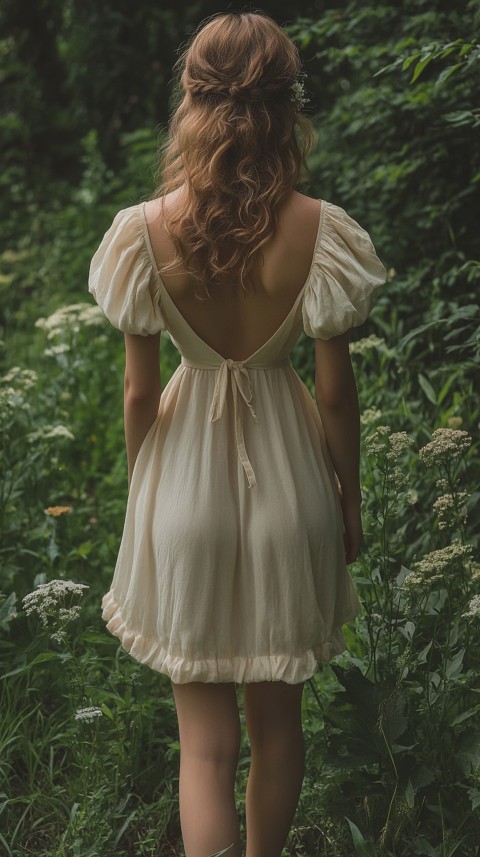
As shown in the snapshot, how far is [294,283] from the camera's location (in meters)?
2.02

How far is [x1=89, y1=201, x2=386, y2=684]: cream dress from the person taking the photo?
79.5 inches

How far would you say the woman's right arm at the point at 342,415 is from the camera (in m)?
2.11

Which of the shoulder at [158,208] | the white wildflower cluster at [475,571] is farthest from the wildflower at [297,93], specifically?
the white wildflower cluster at [475,571]

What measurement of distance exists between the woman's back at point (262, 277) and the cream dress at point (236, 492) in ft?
0.06

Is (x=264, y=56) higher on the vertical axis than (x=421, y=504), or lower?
higher

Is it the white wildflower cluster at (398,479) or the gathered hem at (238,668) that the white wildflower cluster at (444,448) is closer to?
the white wildflower cluster at (398,479)

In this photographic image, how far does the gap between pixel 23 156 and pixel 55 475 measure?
596cm

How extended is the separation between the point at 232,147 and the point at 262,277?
271mm

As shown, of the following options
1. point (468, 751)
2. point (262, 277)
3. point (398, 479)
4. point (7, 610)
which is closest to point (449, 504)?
point (398, 479)

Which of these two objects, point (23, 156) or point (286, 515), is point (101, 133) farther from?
point (286, 515)

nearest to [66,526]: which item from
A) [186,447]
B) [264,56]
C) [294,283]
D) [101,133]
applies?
[186,447]

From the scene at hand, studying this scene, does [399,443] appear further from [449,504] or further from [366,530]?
[366,530]

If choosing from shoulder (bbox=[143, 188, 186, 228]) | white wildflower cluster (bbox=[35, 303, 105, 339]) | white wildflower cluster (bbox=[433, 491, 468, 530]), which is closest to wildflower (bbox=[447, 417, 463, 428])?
white wildflower cluster (bbox=[433, 491, 468, 530])

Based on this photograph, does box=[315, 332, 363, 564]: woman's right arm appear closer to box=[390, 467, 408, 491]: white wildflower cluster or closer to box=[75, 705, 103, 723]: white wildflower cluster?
box=[390, 467, 408, 491]: white wildflower cluster
